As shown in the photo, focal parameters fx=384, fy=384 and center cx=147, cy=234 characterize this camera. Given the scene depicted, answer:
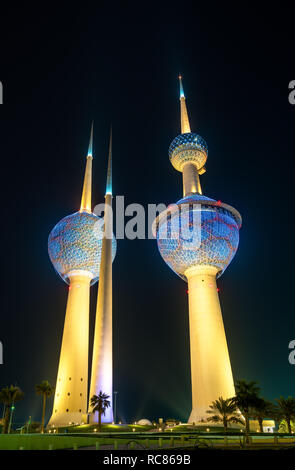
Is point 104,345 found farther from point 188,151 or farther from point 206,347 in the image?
point 188,151

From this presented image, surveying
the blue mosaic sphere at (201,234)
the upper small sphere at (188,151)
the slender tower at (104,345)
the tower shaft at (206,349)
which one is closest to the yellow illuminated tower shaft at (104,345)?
the slender tower at (104,345)

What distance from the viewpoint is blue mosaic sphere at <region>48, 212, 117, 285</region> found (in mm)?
81438

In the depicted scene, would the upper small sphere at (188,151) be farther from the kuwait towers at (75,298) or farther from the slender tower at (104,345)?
the slender tower at (104,345)

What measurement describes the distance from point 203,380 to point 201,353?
13.2ft

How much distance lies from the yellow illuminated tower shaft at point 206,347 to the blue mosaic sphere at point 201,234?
6.55ft

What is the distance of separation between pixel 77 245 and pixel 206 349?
35809mm

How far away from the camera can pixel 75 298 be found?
77.8 metres

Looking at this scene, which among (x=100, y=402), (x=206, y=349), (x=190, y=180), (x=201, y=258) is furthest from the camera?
(x=190, y=180)

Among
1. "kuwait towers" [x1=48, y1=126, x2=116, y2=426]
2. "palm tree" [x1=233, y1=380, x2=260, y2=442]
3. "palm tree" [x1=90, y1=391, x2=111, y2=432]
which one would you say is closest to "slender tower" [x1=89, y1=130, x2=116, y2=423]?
"palm tree" [x1=90, y1=391, x2=111, y2=432]

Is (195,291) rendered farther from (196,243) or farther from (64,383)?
(64,383)

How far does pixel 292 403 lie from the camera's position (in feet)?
144

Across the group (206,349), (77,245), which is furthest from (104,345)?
(77,245)

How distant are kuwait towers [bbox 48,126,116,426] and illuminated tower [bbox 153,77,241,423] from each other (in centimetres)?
1579

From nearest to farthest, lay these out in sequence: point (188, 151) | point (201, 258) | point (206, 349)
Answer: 1. point (206, 349)
2. point (201, 258)
3. point (188, 151)
